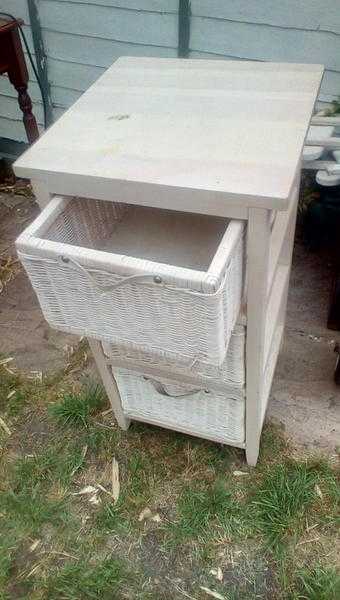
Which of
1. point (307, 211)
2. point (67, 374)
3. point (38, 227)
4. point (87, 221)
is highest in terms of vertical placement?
point (38, 227)

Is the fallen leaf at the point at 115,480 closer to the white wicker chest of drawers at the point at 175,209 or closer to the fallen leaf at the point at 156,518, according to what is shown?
the fallen leaf at the point at 156,518

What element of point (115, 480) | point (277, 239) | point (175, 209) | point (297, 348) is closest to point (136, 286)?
point (175, 209)

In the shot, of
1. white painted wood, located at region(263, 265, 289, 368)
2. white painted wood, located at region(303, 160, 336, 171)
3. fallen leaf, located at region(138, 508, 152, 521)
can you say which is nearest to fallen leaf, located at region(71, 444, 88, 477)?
fallen leaf, located at region(138, 508, 152, 521)

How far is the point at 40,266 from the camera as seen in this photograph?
33.7 inches

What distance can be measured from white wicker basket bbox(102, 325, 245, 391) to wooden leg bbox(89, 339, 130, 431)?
2 cm

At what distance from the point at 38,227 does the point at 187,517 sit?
0.84 meters

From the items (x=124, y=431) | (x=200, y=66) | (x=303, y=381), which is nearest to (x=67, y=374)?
(x=124, y=431)

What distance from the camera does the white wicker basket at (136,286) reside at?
0.79m

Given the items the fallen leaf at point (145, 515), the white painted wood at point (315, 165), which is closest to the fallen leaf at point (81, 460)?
the fallen leaf at point (145, 515)

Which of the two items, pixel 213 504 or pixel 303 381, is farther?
pixel 303 381

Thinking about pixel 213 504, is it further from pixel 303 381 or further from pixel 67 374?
pixel 67 374

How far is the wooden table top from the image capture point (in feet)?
2.76

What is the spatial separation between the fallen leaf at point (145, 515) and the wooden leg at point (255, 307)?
12.6 inches

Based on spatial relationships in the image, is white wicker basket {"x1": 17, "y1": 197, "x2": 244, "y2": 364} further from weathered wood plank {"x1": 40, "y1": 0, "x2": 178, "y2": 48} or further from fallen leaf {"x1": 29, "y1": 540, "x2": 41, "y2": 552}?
weathered wood plank {"x1": 40, "y1": 0, "x2": 178, "y2": 48}
